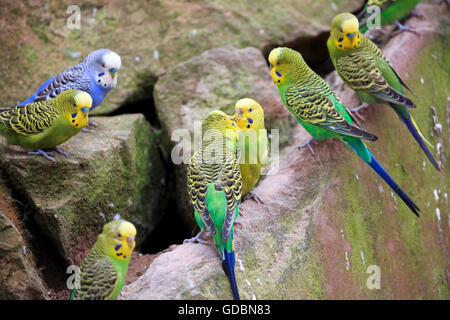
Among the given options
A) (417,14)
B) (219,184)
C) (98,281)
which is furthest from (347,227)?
(417,14)

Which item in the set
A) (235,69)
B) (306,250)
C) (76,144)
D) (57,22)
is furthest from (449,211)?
(57,22)

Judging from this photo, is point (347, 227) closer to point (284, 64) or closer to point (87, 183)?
point (284, 64)

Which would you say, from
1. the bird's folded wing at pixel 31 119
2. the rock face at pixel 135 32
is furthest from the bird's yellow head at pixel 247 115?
the rock face at pixel 135 32

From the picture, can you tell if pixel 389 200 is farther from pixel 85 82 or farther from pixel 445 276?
pixel 85 82

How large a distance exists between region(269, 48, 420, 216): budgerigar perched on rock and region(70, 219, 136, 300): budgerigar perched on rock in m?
2.14

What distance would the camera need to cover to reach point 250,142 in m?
4.43

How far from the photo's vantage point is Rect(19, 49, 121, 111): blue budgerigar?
5.05 metres

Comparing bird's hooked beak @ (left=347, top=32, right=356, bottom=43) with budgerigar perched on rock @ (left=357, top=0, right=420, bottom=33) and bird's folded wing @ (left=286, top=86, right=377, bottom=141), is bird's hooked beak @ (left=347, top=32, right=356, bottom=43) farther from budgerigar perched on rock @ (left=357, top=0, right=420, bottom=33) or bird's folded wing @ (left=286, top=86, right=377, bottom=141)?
budgerigar perched on rock @ (left=357, top=0, right=420, bottom=33)

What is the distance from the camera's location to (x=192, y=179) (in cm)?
396

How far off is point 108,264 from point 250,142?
69.0 inches

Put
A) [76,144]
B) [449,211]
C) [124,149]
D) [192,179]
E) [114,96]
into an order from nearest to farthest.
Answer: [192,179], [76,144], [124,149], [449,211], [114,96]

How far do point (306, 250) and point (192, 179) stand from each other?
116 centimetres

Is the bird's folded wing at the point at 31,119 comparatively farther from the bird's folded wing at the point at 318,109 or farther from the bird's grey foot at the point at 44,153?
the bird's folded wing at the point at 318,109

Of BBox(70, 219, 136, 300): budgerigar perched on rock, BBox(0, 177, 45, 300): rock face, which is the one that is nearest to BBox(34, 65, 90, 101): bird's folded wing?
BBox(0, 177, 45, 300): rock face
